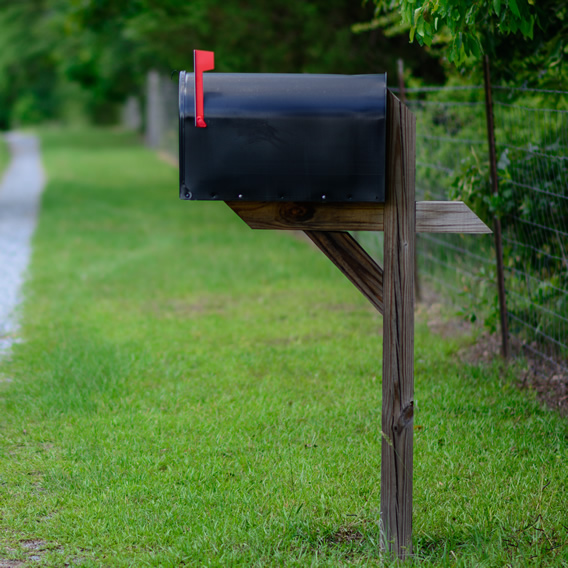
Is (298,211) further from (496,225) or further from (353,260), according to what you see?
(496,225)

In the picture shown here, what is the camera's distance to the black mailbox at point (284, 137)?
309 cm

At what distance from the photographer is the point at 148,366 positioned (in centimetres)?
603

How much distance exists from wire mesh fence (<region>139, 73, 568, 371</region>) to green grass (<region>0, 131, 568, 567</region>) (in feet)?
1.73

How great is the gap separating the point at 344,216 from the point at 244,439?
1866mm

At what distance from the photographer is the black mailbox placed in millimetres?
3094

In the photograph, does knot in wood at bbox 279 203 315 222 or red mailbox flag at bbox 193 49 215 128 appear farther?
knot in wood at bbox 279 203 315 222

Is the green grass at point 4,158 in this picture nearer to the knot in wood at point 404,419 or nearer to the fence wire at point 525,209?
the fence wire at point 525,209

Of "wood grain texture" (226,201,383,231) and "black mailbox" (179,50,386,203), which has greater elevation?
"black mailbox" (179,50,386,203)

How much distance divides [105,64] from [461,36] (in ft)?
91.5

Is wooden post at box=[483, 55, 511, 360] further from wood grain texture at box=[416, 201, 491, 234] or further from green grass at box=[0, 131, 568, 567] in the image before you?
wood grain texture at box=[416, 201, 491, 234]

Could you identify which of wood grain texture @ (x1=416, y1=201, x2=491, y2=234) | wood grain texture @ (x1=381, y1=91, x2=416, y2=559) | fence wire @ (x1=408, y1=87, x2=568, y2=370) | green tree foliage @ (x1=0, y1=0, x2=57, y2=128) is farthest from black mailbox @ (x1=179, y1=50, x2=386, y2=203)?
green tree foliage @ (x1=0, y1=0, x2=57, y2=128)

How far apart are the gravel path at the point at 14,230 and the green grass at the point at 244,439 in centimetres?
24

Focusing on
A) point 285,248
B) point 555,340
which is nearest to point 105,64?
point 285,248

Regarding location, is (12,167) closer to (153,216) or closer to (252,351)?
(153,216)
